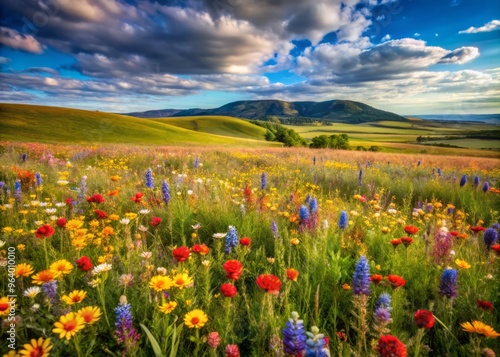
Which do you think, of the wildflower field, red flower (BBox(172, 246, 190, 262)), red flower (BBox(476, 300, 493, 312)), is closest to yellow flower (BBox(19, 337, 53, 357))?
the wildflower field

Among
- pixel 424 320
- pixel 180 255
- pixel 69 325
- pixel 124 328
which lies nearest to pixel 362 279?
pixel 424 320

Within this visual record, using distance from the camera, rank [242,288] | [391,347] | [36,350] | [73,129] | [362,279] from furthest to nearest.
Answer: [73,129], [242,288], [362,279], [36,350], [391,347]

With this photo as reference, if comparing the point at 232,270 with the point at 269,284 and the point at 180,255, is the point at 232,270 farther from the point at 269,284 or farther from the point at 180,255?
the point at 180,255

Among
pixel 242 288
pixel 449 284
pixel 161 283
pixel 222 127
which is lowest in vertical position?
pixel 242 288

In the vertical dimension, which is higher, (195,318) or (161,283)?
(161,283)

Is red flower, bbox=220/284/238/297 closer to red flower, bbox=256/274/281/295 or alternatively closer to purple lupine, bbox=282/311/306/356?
red flower, bbox=256/274/281/295

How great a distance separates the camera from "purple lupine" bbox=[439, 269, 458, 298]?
183 cm

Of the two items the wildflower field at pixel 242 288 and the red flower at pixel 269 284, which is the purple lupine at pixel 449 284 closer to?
the wildflower field at pixel 242 288

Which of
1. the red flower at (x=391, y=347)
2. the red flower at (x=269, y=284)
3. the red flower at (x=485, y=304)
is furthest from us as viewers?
the red flower at (x=485, y=304)

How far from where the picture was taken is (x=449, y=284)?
1.85 metres

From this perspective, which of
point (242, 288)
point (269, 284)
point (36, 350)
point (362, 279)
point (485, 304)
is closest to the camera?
point (36, 350)

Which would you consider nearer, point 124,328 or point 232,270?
point 124,328

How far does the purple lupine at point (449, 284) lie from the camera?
183cm

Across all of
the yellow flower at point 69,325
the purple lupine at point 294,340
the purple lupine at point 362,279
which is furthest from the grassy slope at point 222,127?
the purple lupine at point 294,340
